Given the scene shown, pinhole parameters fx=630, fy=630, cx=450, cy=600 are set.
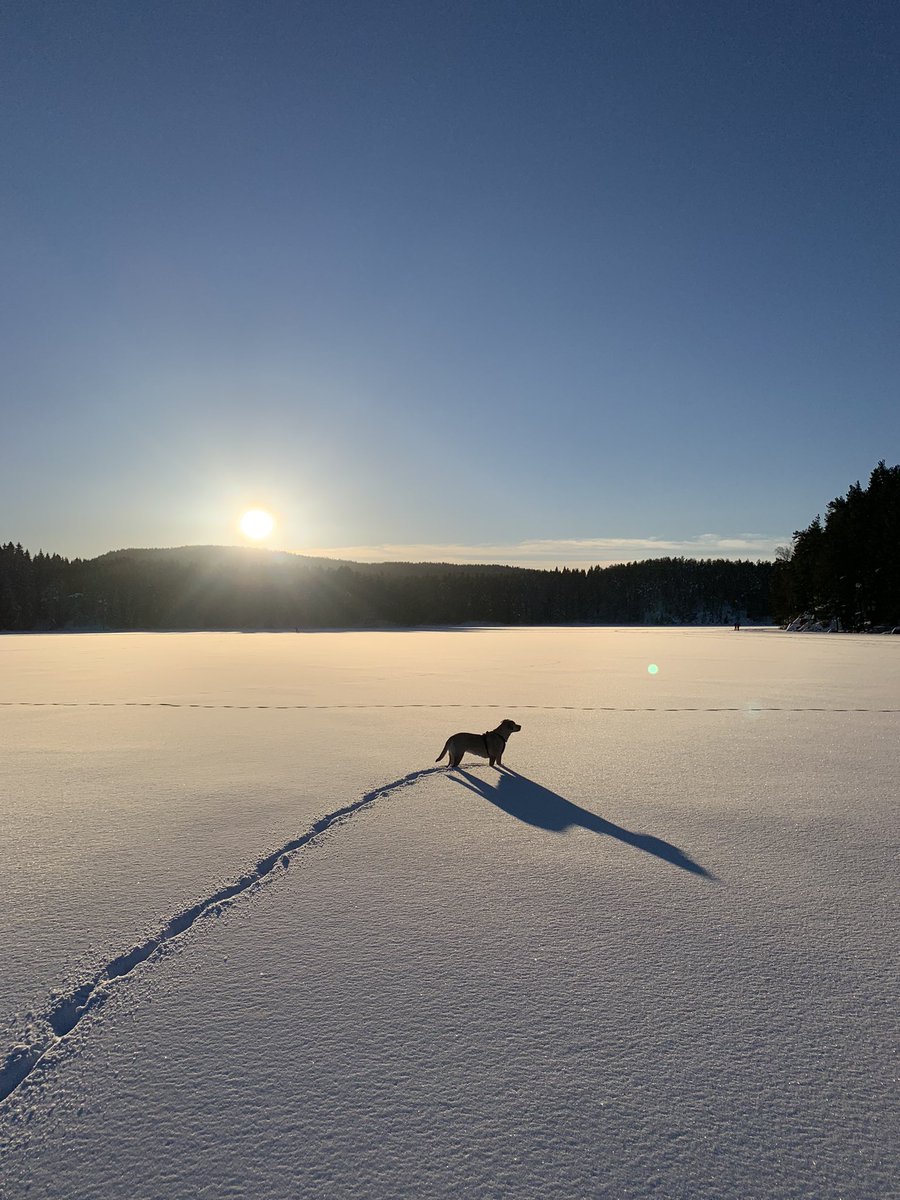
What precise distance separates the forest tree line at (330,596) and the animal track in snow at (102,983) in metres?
85.2

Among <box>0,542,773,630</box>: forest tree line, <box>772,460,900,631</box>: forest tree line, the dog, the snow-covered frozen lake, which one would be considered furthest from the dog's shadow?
<box>0,542,773,630</box>: forest tree line

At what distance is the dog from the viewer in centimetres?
723

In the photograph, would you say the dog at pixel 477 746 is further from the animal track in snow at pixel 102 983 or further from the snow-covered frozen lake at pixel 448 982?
the animal track in snow at pixel 102 983

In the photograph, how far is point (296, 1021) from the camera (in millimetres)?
2600

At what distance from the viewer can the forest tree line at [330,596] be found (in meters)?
86.8

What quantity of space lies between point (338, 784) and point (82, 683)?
12.8m

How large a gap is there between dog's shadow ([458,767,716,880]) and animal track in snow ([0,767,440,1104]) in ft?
6.29

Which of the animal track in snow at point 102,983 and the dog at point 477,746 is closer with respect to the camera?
the animal track in snow at point 102,983

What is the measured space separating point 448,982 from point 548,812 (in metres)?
2.89

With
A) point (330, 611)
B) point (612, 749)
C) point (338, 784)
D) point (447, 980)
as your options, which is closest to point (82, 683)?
point (338, 784)

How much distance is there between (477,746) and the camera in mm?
7293

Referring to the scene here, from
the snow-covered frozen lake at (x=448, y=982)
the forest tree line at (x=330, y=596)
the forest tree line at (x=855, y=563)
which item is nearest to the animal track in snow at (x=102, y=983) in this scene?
the snow-covered frozen lake at (x=448, y=982)

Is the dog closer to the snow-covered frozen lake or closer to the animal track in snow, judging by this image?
the snow-covered frozen lake

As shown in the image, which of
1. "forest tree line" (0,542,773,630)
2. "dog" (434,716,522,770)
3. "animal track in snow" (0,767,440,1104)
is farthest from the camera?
"forest tree line" (0,542,773,630)
